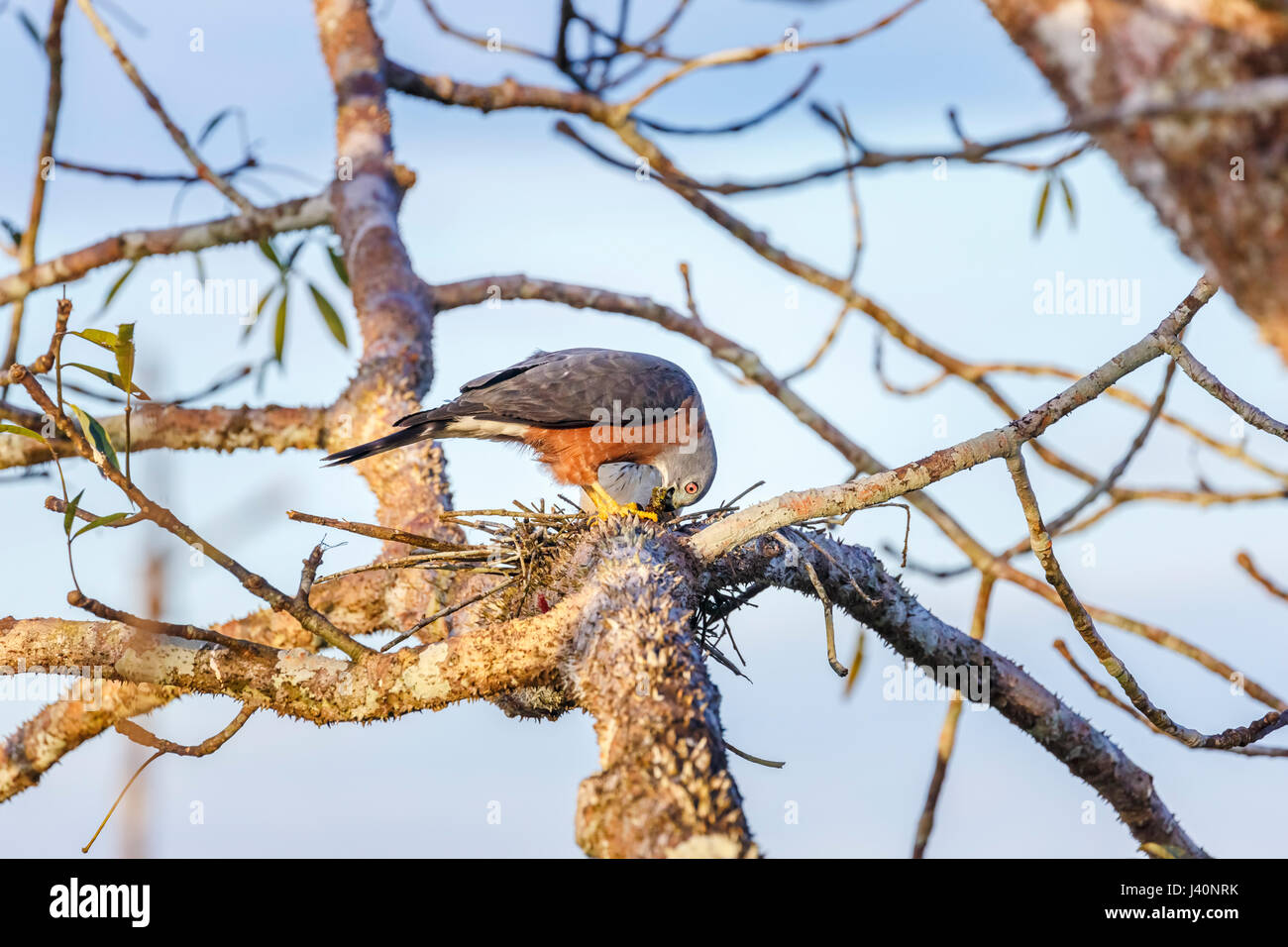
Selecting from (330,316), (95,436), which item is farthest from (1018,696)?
(330,316)

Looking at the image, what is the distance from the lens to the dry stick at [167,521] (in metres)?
2.33

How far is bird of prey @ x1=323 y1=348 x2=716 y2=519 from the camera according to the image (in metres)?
4.76

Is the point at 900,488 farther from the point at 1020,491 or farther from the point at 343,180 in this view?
the point at 343,180

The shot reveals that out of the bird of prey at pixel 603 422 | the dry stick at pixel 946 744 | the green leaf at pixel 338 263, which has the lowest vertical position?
the dry stick at pixel 946 744

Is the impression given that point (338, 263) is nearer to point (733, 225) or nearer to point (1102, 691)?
point (733, 225)

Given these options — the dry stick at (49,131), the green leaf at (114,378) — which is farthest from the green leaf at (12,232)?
the green leaf at (114,378)

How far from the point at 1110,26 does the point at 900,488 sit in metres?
1.60

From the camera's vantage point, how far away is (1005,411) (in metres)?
4.93

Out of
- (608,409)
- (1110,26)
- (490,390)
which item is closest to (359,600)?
(490,390)

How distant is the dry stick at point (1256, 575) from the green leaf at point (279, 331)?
4.48 m

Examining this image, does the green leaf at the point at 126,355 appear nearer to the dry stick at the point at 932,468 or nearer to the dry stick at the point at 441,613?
the dry stick at the point at 441,613

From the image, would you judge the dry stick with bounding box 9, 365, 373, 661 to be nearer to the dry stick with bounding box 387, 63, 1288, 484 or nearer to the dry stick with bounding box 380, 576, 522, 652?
the dry stick with bounding box 380, 576, 522, 652

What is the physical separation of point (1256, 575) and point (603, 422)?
2.83 meters

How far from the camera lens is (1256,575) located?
3.05 metres
